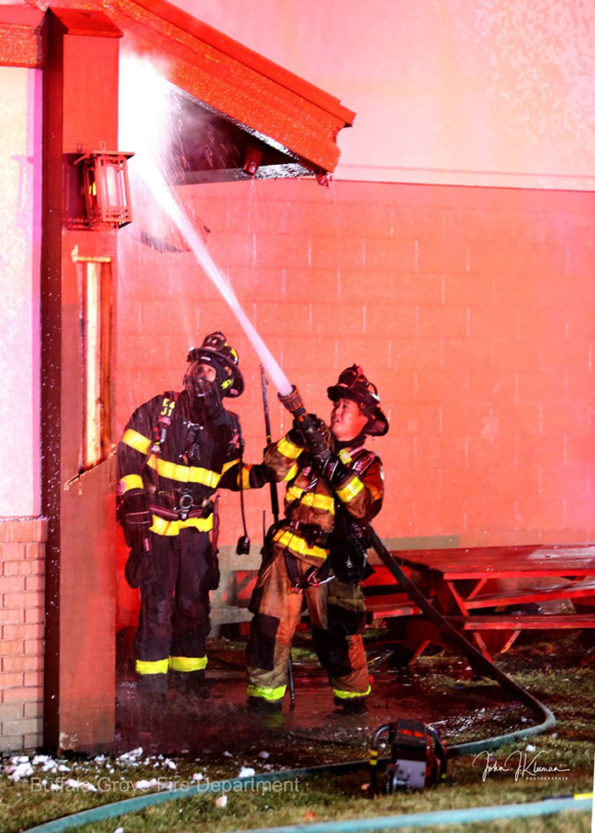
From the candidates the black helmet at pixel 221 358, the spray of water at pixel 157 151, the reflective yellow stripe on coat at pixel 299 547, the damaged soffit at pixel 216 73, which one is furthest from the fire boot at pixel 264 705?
the damaged soffit at pixel 216 73

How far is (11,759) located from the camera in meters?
5.24

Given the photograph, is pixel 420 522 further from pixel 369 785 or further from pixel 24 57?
pixel 24 57

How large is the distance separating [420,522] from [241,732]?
11.0 feet

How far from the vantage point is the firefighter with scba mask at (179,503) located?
6.52 metres

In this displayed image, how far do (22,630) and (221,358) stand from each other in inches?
87.0

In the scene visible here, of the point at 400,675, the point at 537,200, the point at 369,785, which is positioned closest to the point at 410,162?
the point at 537,200

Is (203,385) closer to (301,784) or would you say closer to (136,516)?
(136,516)

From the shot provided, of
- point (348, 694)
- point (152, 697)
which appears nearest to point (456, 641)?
point (348, 694)

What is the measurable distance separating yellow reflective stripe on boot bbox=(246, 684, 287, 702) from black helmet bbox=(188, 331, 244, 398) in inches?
73.4

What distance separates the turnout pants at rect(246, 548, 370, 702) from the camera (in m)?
6.24

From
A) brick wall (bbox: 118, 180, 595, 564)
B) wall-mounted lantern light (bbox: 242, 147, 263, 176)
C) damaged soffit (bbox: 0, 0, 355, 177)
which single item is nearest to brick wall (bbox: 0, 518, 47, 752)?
damaged soffit (bbox: 0, 0, 355, 177)
